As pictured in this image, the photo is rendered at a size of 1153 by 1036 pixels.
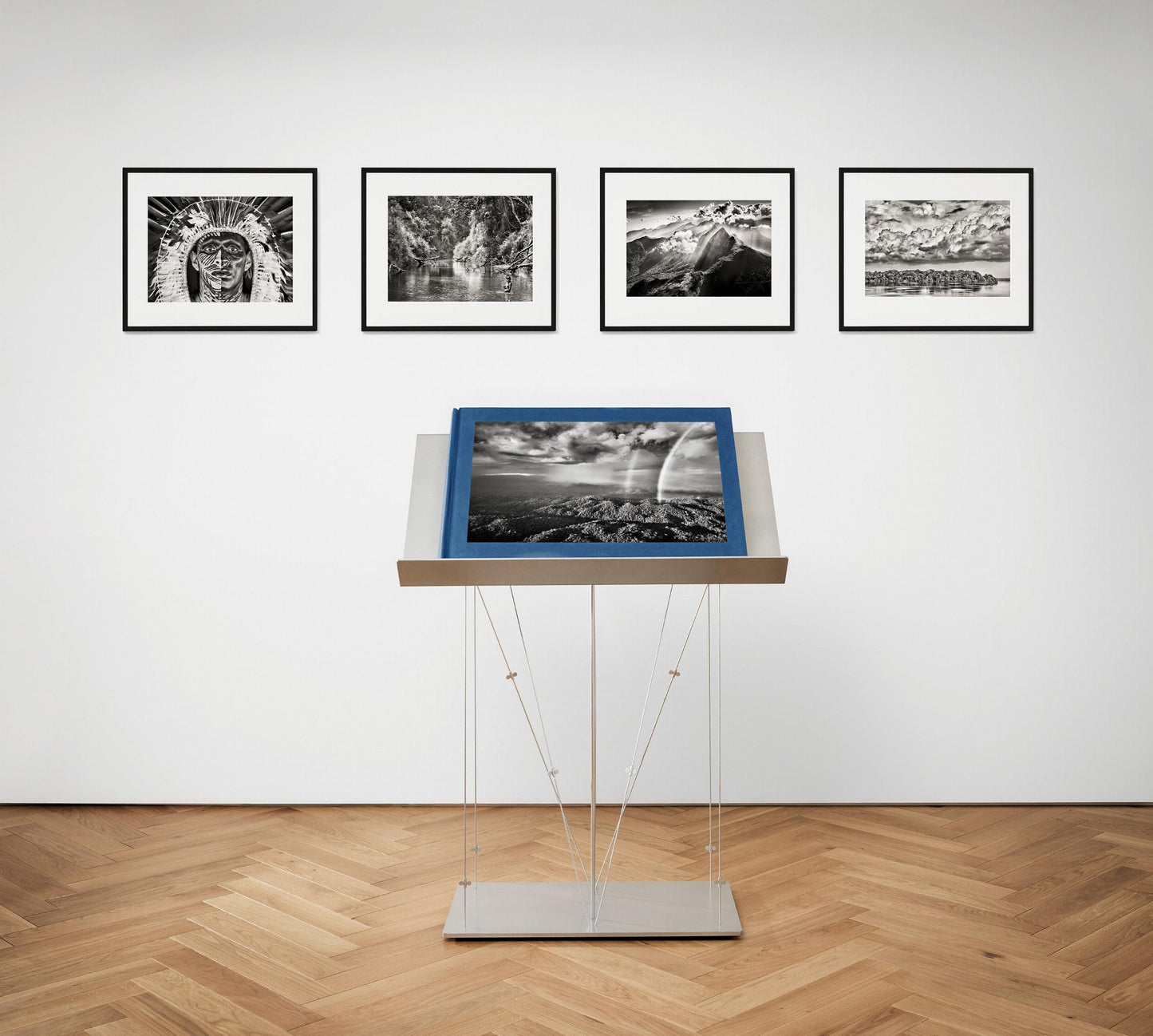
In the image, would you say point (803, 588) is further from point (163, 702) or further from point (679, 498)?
point (163, 702)

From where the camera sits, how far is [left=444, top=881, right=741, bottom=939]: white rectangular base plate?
2.05 metres

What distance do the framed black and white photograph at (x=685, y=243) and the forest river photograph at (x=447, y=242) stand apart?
0.32 meters

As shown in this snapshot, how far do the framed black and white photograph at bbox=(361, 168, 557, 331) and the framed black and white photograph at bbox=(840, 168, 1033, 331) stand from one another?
3.51 ft

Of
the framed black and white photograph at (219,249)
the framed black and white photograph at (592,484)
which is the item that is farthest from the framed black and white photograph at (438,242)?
the framed black and white photograph at (592,484)

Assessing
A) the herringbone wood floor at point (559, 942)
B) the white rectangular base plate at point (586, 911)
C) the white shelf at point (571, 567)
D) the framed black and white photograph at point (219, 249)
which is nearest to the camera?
the herringbone wood floor at point (559, 942)

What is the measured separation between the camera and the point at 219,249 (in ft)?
9.82

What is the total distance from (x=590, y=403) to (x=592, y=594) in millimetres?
1082

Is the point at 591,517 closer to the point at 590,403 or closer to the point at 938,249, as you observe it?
the point at 590,403

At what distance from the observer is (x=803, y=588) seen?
9.90 feet

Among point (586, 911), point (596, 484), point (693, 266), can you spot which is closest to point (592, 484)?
point (596, 484)

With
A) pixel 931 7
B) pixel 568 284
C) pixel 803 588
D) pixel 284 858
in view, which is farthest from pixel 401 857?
pixel 931 7

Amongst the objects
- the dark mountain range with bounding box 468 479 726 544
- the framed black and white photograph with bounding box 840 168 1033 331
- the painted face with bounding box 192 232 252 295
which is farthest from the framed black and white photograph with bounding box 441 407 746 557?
the painted face with bounding box 192 232 252 295

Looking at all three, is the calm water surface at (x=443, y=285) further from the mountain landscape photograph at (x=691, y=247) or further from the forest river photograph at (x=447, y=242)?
the mountain landscape photograph at (x=691, y=247)

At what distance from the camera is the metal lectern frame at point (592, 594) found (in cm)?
193
